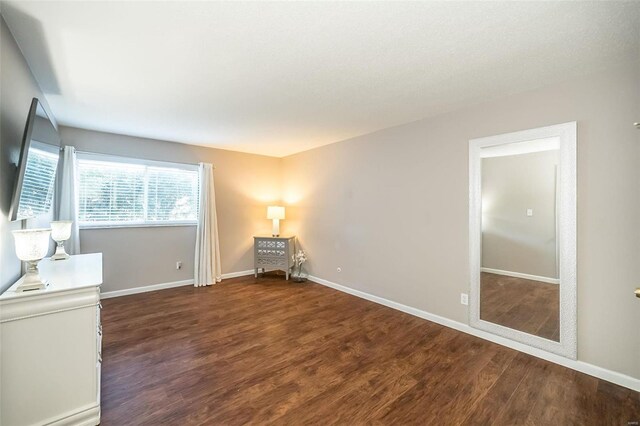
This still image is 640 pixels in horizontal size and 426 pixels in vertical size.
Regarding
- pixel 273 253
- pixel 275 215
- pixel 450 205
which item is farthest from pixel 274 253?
pixel 450 205

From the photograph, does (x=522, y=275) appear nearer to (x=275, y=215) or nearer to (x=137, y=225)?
(x=275, y=215)

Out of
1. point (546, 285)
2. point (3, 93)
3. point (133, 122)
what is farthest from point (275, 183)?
point (546, 285)

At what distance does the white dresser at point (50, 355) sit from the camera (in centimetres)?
138

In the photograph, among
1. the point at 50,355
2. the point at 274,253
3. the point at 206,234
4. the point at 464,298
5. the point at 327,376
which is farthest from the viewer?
the point at 274,253

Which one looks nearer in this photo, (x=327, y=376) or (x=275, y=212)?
(x=327, y=376)

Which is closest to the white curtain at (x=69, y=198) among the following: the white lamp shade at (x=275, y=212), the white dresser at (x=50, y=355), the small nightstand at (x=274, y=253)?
the white dresser at (x=50, y=355)

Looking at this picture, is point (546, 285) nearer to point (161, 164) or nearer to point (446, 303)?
point (446, 303)

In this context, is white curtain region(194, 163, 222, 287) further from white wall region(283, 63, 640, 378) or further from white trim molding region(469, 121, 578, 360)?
white trim molding region(469, 121, 578, 360)

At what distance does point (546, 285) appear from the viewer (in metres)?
2.46

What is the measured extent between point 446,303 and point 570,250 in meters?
1.25

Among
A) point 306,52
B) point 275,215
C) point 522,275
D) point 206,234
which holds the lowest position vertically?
point 522,275

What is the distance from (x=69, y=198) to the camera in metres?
3.46

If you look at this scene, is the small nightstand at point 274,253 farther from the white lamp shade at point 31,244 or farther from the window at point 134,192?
the white lamp shade at point 31,244

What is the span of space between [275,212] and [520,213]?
3.73 m
